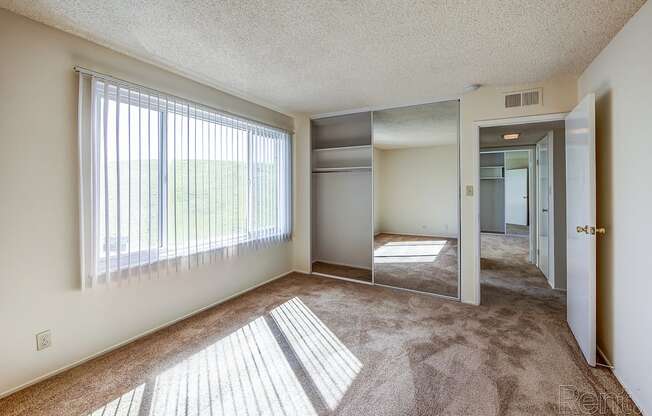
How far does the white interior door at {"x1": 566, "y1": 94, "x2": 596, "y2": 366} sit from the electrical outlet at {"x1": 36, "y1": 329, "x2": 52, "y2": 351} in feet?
12.4

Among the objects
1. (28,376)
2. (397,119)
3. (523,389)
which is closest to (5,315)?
(28,376)

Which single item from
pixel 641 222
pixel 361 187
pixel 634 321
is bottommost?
pixel 634 321

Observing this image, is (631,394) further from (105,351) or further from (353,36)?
(105,351)

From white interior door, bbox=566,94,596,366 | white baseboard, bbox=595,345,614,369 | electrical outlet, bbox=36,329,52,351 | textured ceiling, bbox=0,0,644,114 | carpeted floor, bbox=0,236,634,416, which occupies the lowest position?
carpeted floor, bbox=0,236,634,416

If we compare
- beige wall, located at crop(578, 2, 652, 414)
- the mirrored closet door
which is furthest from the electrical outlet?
beige wall, located at crop(578, 2, 652, 414)

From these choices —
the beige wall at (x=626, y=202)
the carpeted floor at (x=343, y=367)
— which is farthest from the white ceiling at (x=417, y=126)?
the carpeted floor at (x=343, y=367)

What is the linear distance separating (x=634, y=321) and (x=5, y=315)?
3851 mm

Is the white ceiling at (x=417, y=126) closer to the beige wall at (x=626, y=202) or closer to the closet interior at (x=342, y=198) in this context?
the closet interior at (x=342, y=198)

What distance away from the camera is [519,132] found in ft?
13.1

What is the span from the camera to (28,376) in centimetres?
188

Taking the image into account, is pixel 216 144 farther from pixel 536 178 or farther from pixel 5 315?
pixel 536 178

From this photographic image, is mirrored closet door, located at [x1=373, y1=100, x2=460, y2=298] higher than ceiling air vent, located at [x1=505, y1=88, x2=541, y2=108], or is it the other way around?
ceiling air vent, located at [x1=505, y1=88, x2=541, y2=108]

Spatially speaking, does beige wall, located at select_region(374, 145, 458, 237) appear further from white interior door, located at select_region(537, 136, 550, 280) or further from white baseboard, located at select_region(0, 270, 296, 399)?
white baseboard, located at select_region(0, 270, 296, 399)

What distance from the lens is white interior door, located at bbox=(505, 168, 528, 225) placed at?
325 inches
